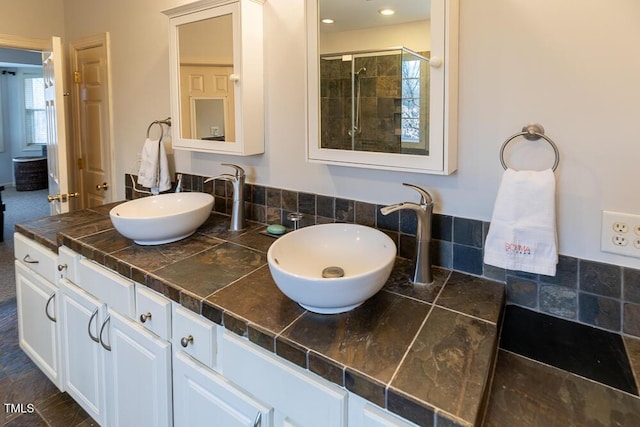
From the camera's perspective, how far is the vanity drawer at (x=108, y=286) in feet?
4.60

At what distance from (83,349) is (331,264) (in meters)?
1.12

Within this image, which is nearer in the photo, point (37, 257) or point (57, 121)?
point (37, 257)

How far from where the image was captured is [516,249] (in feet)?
3.76

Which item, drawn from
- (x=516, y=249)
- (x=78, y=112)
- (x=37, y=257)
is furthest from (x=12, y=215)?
(x=516, y=249)

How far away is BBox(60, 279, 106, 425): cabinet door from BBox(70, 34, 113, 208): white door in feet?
3.93

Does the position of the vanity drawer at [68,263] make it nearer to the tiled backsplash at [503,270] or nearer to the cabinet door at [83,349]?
the cabinet door at [83,349]

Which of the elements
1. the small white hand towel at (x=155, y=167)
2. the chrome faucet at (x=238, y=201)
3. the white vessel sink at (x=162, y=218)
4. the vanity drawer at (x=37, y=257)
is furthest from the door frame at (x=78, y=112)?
the chrome faucet at (x=238, y=201)

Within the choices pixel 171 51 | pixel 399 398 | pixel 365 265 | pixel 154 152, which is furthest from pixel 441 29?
pixel 154 152

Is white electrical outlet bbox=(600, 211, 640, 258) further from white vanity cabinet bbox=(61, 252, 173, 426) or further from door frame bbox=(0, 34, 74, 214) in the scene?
door frame bbox=(0, 34, 74, 214)

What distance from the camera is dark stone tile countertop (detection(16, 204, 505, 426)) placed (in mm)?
809

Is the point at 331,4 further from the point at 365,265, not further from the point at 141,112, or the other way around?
the point at 141,112

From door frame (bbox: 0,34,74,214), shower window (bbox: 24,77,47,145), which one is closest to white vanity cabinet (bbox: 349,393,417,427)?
door frame (bbox: 0,34,74,214)

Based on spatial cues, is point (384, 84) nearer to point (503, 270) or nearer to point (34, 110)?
point (503, 270)

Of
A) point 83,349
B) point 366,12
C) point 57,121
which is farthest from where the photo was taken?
point 57,121
